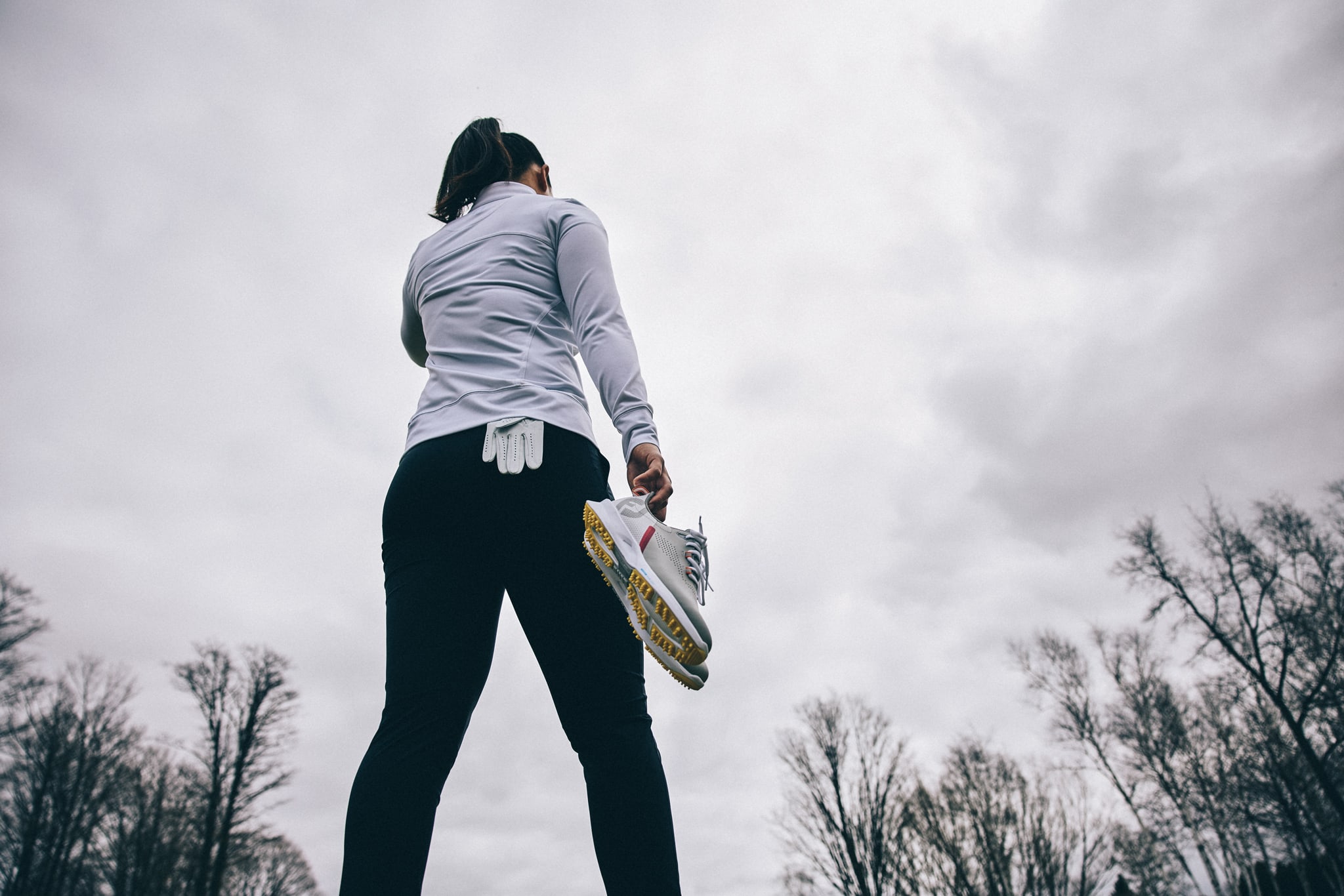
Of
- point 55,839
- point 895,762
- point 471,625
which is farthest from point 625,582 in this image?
point 55,839

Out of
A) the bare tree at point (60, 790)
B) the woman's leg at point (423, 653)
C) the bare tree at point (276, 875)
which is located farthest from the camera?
the bare tree at point (276, 875)

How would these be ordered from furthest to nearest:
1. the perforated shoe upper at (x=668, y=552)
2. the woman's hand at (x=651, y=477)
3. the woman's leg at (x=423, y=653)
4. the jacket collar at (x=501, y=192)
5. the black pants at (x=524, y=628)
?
the jacket collar at (x=501, y=192), the woman's hand at (x=651, y=477), the perforated shoe upper at (x=668, y=552), the black pants at (x=524, y=628), the woman's leg at (x=423, y=653)

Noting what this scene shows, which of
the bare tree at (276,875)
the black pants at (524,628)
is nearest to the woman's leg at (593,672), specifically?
the black pants at (524,628)

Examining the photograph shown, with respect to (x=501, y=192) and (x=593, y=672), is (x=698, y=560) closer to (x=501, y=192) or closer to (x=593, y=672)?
(x=593, y=672)

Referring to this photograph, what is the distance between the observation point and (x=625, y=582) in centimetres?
117

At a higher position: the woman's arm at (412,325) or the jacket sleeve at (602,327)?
the woman's arm at (412,325)

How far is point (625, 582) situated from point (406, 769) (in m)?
0.42

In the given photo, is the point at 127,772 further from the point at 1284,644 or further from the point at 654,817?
the point at 1284,644

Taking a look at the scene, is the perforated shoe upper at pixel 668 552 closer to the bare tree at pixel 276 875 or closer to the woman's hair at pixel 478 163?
the woman's hair at pixel 478 163

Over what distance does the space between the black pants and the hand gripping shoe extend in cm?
7

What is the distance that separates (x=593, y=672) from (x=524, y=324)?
2.35ft

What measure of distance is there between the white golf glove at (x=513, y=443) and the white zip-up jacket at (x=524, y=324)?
28 millimetres

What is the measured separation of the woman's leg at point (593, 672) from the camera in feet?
3.59

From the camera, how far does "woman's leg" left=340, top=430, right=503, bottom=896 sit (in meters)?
0.96
